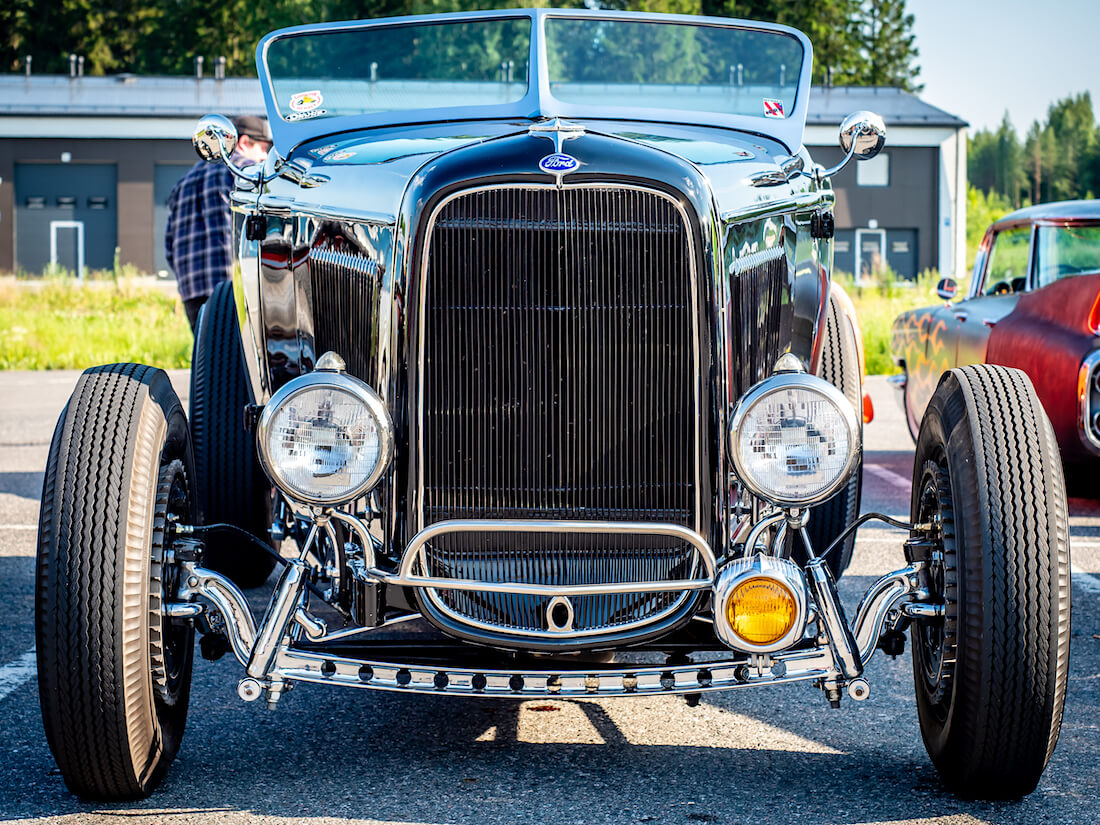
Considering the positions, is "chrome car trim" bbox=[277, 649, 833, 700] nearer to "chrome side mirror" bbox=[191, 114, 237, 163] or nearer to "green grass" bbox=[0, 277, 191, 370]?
"chrome side mirror" bbox=[191, 114, 237, 163]

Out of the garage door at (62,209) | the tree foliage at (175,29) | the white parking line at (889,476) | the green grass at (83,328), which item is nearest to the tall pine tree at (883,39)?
the tree foliage at (175,29)

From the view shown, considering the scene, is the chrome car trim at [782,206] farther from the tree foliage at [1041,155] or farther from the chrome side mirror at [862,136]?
the tree foliage at [1041,155]

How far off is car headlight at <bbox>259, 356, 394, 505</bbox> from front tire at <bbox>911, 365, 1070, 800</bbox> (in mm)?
1283

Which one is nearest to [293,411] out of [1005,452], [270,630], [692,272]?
[270,630]

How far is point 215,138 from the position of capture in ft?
12.4

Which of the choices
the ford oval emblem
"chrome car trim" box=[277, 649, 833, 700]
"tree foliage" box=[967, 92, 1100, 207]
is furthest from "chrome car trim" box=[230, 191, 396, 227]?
"tree foliage" box=[967, 92, 1100, 207]

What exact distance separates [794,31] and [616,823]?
8.28 feet

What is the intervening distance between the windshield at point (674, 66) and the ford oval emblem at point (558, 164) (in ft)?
3.40

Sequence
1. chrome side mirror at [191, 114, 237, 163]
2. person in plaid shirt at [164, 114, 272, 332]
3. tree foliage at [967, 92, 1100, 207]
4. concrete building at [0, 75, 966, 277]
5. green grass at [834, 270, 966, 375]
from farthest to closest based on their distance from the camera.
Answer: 1. tree foliage at [967, 92, 1100, 207]
2. concrete building at [0, 75, 966, 277]
3. green grass at [834, 270, 966, 375]
4. person in plaid shirt at [164, 114, 272, 332]
5. chrome side mirror at [191, 114, 237, 163]

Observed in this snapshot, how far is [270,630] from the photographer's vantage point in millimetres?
2908

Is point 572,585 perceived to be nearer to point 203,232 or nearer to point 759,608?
point 759,608

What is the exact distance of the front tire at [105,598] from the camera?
9.48ft

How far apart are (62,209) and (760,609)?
129 feet

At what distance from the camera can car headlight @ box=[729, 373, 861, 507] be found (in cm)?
293
